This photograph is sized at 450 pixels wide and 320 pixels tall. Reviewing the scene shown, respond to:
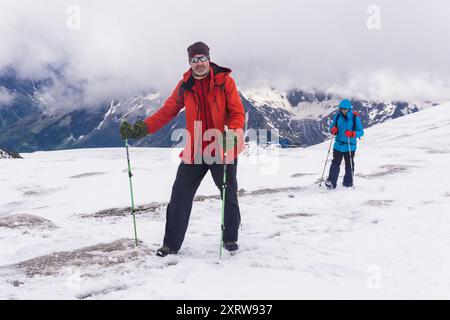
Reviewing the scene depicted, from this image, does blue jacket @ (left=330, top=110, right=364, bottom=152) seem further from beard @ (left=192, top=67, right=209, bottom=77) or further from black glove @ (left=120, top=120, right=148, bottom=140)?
black glove @ (left=120, top=120, right=148, bottom=140)

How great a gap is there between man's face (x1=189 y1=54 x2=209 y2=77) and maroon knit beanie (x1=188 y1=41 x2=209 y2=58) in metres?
0.06

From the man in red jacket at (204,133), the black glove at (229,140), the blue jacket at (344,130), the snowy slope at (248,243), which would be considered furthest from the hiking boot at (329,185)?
the black glove at (229,140)

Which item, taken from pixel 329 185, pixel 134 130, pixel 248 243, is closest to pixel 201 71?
pixel 134 130

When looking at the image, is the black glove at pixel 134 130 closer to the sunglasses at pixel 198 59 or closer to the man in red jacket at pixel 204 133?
the man in red jacket at pixel 204 133

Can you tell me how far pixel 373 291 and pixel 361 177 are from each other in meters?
10.8

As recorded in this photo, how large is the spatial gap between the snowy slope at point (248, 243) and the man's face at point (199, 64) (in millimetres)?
2755

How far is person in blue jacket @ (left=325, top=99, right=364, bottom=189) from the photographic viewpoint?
533 inches

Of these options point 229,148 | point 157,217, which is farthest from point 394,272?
point 157,217

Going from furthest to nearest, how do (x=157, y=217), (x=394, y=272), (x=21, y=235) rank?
(x=157, y=217) < (x=21, y=235) < (x=394, y=272)

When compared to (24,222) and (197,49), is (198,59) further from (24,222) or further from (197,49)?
(24,222)

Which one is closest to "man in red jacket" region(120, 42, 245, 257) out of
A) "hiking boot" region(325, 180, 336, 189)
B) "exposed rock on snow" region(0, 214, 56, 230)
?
"exposed rock on snow" region(0, 214, 56, 230)

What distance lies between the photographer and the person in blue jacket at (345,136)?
44.4 ft

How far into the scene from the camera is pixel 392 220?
8852 mm

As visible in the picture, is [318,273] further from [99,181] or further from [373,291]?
[99,181]
